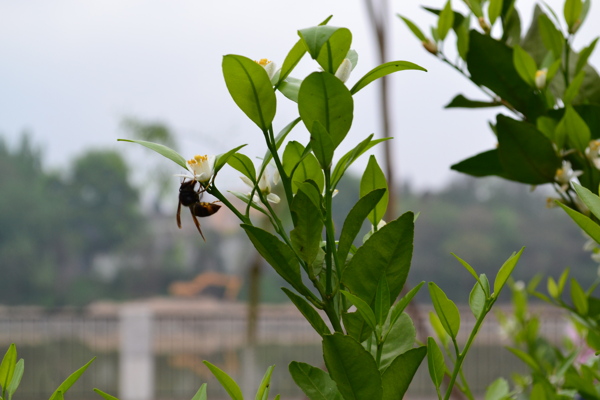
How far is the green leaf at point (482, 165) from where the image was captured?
37 centimetres

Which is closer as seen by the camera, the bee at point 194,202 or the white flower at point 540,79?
the bee at point 194,202

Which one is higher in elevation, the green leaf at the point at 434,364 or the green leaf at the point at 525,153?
the green leaf at the point at 525,153

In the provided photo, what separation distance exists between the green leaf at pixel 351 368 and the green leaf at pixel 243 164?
0.06 metres

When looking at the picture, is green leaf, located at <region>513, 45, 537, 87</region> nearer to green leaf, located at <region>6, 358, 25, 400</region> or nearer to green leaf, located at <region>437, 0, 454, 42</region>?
green leaf, located at <region>437, 0, 454, 42</region>

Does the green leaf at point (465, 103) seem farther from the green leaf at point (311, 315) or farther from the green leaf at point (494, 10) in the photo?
the green leaf at point (311, 315)

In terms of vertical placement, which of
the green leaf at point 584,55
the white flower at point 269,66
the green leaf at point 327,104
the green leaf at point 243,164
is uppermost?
the green leaf at point 584,55

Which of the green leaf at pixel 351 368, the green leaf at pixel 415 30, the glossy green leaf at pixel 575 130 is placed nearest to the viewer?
the green leaf at pixel 351 368

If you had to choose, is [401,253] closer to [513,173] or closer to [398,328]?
[398,328]

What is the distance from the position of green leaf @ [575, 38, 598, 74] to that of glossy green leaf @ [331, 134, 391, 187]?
0.21 m

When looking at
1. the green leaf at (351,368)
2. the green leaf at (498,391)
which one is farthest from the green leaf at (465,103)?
the green leaf at (351,368)

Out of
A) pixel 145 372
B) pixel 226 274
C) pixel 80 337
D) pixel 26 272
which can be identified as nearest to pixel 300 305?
pixel 145 372

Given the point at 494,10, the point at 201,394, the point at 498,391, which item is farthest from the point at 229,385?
the point at 494,10

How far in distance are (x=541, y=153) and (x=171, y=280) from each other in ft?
53.8

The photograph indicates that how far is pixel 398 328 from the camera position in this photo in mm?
210
